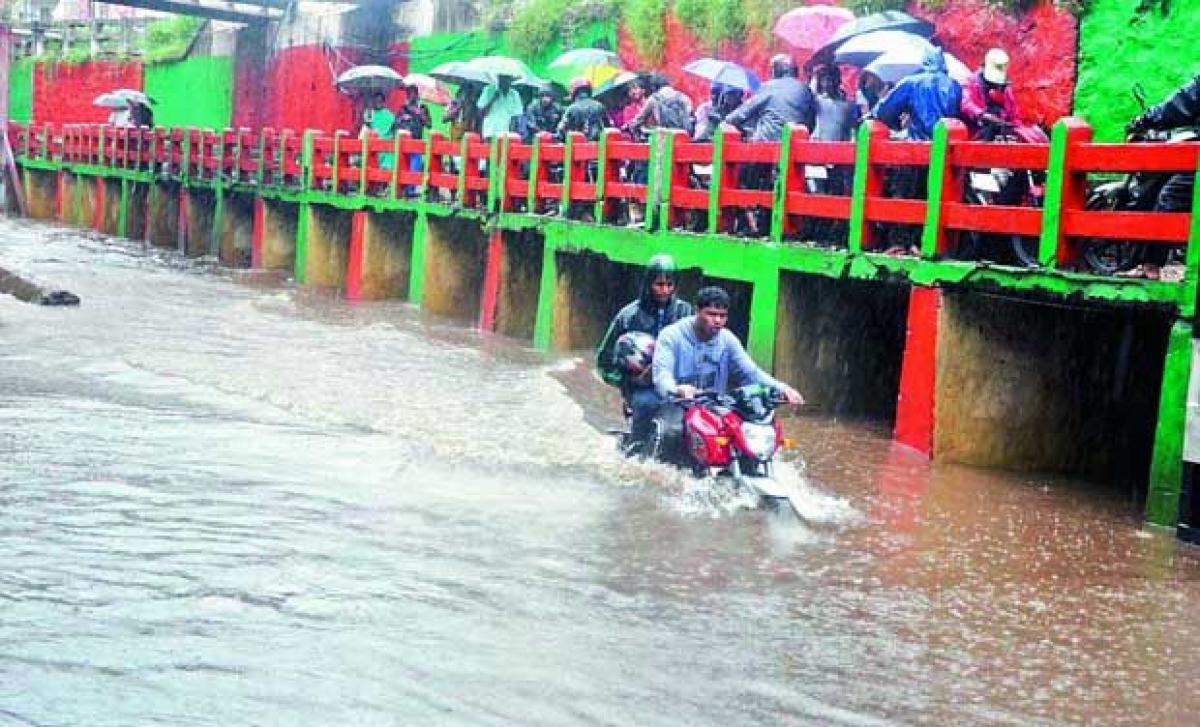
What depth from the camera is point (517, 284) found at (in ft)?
64.6

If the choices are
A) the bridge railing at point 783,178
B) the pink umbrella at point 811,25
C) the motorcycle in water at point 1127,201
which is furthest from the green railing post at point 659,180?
the motorcycle in water at point 1127,201

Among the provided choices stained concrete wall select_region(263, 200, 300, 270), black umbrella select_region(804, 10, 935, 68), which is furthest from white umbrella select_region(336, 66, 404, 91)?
black umbrella select_region(804, 10, 935, 68)

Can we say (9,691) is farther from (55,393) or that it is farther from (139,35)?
(139,35)

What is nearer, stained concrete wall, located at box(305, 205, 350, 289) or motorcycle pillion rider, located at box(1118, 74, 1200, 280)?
motorcycle pillion rider, located at box(1118, 74, 1200, 280)

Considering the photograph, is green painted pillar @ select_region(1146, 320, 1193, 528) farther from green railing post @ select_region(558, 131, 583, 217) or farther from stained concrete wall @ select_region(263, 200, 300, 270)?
stained concrete wall @ select_region(263, 200, 300, 270)

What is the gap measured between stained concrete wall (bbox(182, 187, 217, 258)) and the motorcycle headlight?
917 inches

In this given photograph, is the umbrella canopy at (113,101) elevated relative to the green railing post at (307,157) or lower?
elevated

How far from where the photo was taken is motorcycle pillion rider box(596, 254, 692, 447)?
10438 millimetres

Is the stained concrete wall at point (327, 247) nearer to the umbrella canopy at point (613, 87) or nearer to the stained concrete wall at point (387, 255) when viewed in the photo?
the stained concrete wall at point (387, 255)

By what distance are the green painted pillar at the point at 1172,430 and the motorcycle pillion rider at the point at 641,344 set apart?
291 centimetres

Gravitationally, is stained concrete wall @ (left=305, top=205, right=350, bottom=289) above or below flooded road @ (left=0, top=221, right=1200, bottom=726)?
above

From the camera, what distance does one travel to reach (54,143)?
3875 cm

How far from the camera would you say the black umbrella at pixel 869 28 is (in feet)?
51.0

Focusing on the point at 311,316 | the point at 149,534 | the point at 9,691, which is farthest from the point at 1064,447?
the point at 311,316
